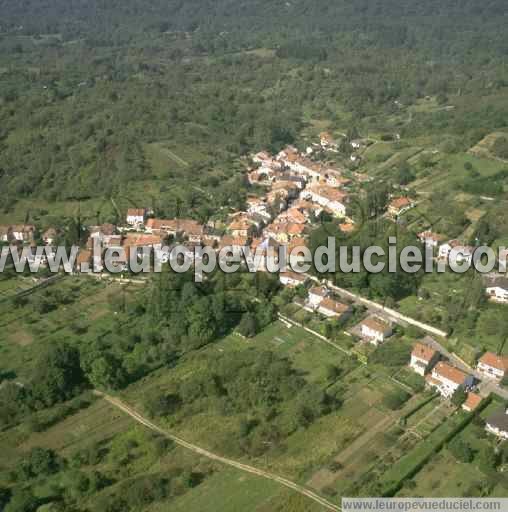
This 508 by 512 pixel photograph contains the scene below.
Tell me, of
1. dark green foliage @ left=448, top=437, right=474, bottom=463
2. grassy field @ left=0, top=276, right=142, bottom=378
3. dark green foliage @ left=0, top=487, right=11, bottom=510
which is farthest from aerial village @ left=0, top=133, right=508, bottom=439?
dark green foliage @ left=0, top=487, right=11, bottom=510

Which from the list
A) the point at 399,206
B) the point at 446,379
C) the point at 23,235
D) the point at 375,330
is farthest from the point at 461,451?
the point at 23,235

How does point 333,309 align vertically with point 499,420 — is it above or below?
above

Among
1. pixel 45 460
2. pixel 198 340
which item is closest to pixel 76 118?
pixel 198 340

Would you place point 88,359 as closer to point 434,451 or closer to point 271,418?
point 271,418

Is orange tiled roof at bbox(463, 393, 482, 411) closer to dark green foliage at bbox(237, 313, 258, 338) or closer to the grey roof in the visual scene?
the grey roof

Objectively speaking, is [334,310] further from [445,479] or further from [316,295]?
[445,479]

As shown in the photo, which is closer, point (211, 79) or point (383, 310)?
point (383, 310)

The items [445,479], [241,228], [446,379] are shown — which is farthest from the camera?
[241,228]
